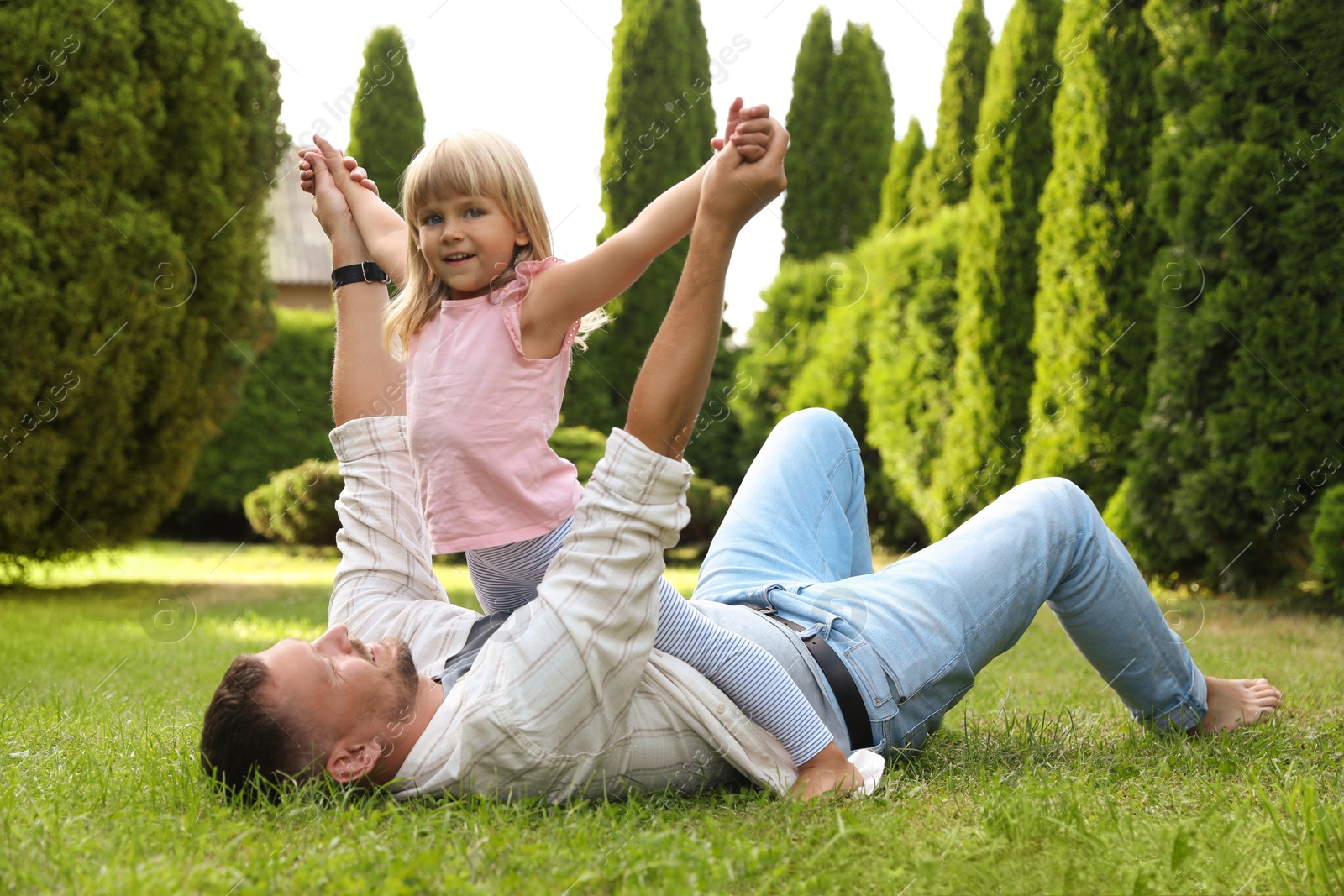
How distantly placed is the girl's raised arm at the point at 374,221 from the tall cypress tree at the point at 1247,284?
5211mm

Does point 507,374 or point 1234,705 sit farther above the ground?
point 507,374

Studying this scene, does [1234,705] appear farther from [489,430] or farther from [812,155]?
[812,155]

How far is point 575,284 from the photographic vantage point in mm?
2107

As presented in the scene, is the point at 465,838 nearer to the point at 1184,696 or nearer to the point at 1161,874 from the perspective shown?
the point at 1161,874

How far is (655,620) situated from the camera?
1.85m

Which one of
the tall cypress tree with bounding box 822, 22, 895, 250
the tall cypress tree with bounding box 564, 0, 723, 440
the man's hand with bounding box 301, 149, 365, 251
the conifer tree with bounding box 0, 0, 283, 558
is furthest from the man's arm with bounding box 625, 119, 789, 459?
the tall cypress tree with bounding box 822, 22, 895, 250

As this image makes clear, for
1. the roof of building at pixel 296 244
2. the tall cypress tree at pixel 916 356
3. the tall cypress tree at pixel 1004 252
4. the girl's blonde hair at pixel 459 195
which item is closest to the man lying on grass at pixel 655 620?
the girl's blonde hair at pixel 459 195

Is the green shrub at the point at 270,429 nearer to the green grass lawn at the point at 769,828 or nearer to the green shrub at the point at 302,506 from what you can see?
the green shrub at the point at 302,506

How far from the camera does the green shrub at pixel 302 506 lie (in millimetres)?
10320

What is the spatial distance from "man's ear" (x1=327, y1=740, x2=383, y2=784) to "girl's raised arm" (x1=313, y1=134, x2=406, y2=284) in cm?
102

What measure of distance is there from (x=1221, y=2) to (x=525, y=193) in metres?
5.69

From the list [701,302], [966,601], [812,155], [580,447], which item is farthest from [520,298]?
[812,155]

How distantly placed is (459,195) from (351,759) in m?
1.13

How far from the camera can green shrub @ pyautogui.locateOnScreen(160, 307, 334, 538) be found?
12430 mm
